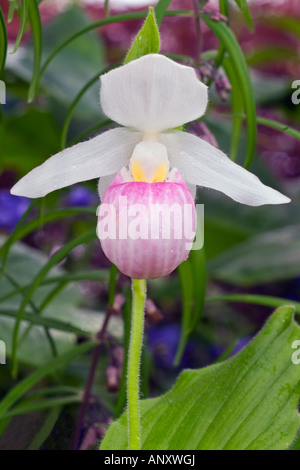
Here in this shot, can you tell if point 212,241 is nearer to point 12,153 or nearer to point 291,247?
point 291,247

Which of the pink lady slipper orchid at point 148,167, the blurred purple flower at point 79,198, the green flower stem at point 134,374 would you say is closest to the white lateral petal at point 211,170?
the pink lady slipper orchid at point 148,167

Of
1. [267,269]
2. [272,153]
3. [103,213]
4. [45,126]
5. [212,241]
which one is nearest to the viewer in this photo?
[103,213]

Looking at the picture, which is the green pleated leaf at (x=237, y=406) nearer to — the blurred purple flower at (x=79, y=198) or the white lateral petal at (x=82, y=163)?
the white lateral petal at (x=82, y=163)

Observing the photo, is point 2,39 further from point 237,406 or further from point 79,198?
point 79,198

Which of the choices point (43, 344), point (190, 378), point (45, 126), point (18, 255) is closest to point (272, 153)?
point (45, 126)

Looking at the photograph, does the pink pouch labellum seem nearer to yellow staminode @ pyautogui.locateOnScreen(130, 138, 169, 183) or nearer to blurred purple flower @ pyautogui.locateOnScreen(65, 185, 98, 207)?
yellow staminode @ pyautogui.locateOnScreen(130, 138, 169, 183)
